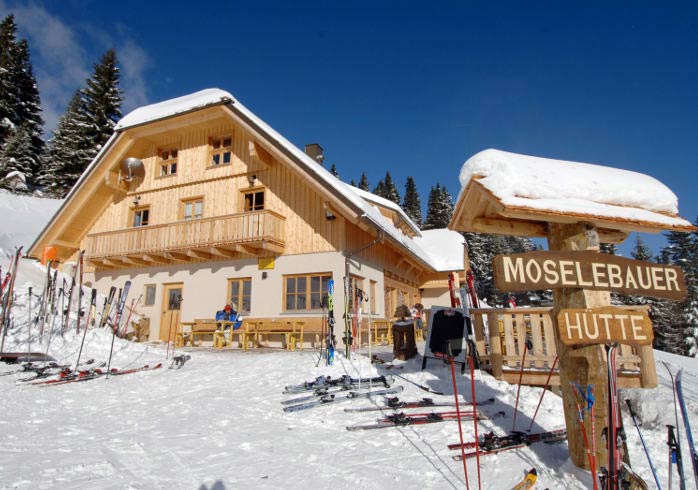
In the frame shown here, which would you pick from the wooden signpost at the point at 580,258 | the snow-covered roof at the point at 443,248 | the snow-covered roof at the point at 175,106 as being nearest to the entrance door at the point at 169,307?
the snow-covered roof at the point at 175,106

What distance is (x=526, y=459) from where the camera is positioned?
168 inches

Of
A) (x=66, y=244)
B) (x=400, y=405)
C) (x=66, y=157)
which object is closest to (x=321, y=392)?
(x=400, y=405)

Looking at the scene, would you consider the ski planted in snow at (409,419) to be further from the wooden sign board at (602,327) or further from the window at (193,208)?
the window at (193,208)

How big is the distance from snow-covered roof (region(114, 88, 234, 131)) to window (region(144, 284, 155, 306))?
22.0 ft

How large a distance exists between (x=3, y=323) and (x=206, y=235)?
6209 mm

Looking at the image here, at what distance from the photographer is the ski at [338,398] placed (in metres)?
6.19

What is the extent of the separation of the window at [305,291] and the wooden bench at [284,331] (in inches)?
31.3

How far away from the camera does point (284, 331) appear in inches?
528

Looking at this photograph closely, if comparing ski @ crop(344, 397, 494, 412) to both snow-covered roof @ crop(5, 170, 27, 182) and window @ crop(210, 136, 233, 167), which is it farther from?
snow-covered roof @ crop(5, 170, 27, 182)

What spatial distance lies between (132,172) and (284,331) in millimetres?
10707

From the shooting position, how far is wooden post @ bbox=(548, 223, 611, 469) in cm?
382

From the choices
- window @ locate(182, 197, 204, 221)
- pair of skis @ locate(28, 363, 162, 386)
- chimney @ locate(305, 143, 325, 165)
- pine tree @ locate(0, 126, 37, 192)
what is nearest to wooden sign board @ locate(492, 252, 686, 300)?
pair of skis @ locate(28, 363, 162, 386)

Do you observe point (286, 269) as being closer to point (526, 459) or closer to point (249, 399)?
point (249, 399)

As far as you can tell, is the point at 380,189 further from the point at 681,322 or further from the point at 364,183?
the point at 681,322
